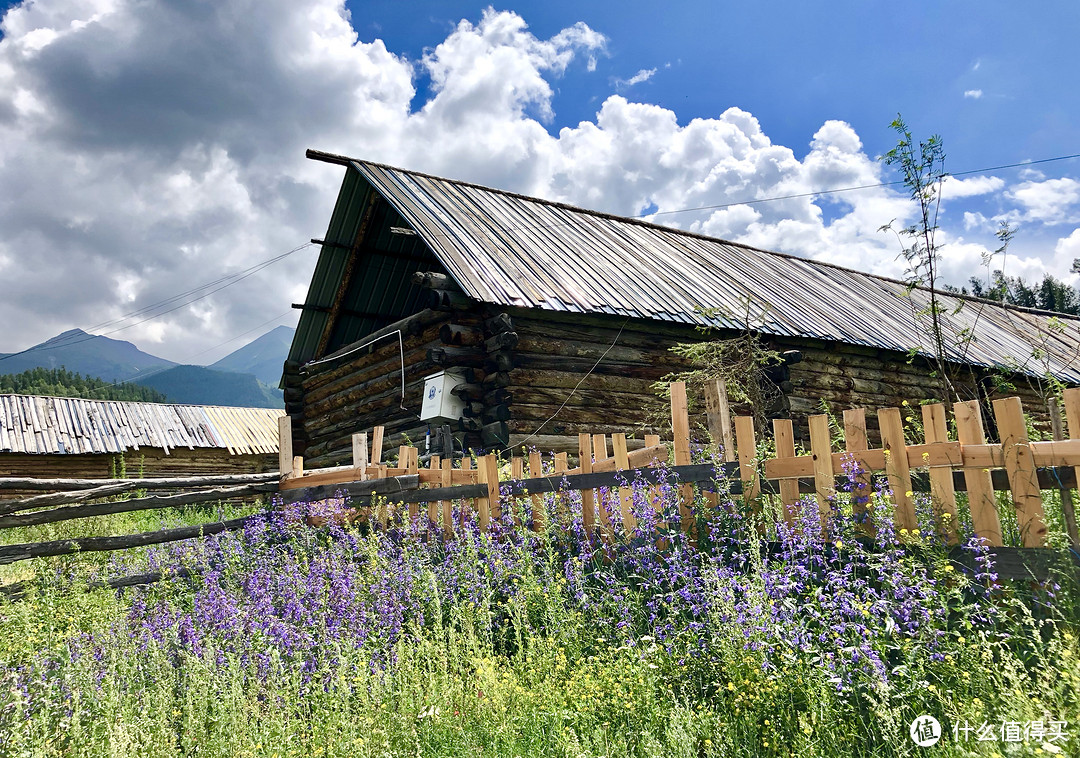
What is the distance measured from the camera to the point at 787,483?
372cm

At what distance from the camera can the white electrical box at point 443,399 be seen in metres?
9.34

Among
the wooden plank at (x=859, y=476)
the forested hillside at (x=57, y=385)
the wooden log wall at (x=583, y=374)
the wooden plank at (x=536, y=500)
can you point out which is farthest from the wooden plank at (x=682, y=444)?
the forested hillside at (x=57, y=385)

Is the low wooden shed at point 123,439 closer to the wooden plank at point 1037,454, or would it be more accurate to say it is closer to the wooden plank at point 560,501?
the wooden plank at point 560,501

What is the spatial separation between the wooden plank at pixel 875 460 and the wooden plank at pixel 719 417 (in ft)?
1.07

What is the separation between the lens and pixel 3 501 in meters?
5.87

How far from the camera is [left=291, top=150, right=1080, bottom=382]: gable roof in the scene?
9781mm

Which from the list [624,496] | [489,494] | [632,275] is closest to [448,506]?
[489,494]

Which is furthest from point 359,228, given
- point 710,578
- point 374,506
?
point 710,578

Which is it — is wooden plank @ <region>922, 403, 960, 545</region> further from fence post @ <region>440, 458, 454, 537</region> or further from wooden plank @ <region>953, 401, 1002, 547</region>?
fence post @ <region>440, 458, 454, 537</region>

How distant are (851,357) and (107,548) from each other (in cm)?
1149

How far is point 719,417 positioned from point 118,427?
25750 millimetres

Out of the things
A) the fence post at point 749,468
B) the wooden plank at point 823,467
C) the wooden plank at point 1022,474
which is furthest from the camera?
the fence post at point 749,468

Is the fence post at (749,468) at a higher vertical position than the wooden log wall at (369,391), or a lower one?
lower

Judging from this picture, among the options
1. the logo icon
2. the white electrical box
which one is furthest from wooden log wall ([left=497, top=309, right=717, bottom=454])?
the logo icon
